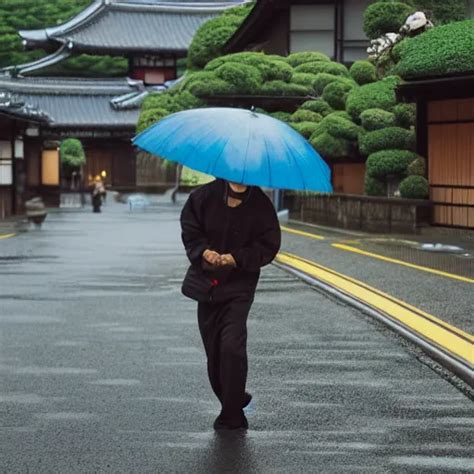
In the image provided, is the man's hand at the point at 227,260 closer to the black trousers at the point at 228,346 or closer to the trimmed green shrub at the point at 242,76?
the black trousers at the point at 228,346

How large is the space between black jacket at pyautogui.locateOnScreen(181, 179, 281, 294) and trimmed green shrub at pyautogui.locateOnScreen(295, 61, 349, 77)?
3226cm

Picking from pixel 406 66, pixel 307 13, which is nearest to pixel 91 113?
pixel 307 13

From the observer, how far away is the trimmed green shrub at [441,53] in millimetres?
23188

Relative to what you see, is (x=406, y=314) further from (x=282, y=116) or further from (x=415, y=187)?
(x=282, y=116)

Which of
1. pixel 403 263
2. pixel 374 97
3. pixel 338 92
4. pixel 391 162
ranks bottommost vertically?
pixel 403 263

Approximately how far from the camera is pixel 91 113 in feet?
226

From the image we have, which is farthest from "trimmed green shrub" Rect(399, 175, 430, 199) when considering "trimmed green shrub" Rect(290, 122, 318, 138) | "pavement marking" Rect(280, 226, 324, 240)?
"trimmed green shrub" Rect(290, 122, 318, 138)

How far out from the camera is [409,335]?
432 inches

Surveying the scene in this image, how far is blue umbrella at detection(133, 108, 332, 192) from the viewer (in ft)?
22.9

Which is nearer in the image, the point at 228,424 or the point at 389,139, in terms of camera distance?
the point at 228,424

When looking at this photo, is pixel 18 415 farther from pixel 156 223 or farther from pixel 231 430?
pixel 156 223

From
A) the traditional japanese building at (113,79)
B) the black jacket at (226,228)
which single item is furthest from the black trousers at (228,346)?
the traditional japanese building at (113,79)

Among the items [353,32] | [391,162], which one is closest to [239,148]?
[391,162]

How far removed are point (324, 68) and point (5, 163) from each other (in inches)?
507
